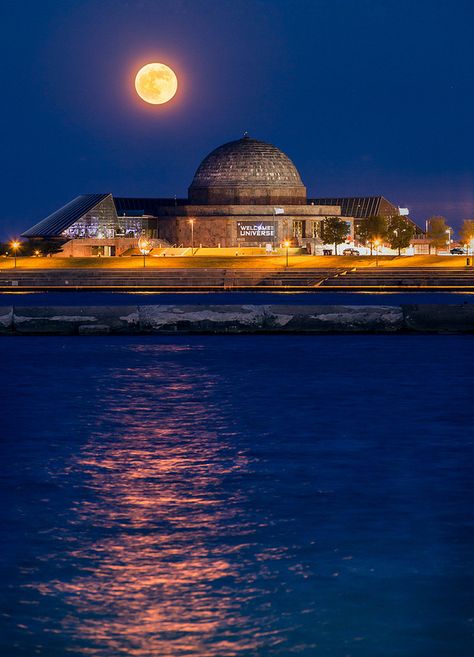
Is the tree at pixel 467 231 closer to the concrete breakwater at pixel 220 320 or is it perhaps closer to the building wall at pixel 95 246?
the building wall at pixel 95 246

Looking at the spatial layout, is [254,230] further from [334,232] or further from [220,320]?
[220,320]

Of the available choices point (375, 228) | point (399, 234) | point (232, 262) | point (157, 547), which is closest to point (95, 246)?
point (375, 228)

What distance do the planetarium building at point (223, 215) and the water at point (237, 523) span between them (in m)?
85.7

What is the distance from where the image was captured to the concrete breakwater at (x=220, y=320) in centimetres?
1862

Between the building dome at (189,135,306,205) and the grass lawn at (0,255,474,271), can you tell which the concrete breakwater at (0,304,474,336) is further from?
the building dome at (189,135,306,205)

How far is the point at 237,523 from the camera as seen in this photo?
21.2 ft

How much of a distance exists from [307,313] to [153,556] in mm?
13091

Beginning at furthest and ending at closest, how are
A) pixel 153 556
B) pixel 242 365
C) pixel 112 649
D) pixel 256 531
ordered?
1. pixel 242 365
2. pixel 256 531
3. pixel 153 556
4. pixel 112 649

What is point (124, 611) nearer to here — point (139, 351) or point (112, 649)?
point (112, 649)

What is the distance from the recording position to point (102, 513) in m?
6.66

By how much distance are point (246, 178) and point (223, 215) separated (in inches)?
181

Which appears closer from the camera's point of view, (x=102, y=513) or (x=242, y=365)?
(x=102, y=513)

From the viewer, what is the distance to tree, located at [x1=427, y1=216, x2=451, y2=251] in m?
116

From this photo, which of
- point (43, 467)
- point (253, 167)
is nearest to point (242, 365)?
point (43, 467)
